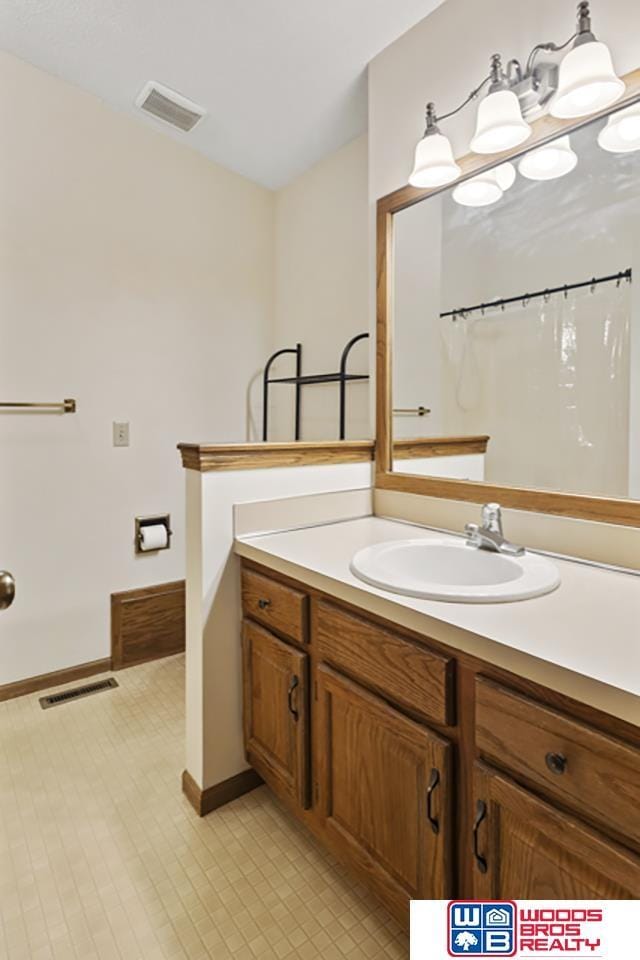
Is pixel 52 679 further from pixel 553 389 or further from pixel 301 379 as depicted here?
pixel 553 389

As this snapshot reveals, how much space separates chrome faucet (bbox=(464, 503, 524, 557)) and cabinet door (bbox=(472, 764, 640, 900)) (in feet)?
1.82

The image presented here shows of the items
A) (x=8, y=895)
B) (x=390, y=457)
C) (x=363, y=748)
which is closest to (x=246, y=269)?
(x=390, y=457)

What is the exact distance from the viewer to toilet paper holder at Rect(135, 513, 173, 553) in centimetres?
245

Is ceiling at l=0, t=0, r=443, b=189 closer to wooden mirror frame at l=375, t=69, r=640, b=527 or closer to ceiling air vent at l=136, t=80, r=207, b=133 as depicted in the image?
ceiling air vent at l=136, t=80, r=207, b=133

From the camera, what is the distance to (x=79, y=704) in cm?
213

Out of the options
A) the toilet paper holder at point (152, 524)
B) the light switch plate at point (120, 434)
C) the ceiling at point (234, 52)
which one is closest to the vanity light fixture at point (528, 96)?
the ceiling at point (234, 52)

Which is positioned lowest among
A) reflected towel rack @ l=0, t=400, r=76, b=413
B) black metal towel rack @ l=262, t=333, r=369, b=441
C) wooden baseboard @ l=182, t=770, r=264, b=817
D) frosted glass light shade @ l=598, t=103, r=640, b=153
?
wooden baseboard @ l=182, t=770, r=264, b=817

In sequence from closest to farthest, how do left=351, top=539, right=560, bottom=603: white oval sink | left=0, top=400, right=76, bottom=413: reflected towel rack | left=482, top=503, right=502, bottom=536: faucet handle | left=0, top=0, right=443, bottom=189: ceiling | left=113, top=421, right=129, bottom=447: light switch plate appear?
left=351, top=539, right=560, bottom=603: white oval sink → left=482, top=503, right=502, bottom=536: faucet handle → left=0, top=0, right=443, bottom=189: ceiling → left=0, top=400, right=76, bottom=413: reflected towel rack → left=113, top=421, right=129, bottom=447: light switch plate

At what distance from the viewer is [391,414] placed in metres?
1.82

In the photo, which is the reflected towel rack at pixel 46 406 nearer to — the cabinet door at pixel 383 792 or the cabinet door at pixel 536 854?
the cabinet door at pixel 383 792

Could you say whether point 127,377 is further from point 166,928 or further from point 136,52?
point 166,928

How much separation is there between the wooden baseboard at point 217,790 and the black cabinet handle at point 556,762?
1123 mm

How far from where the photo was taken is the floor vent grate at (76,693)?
2137 millimetres

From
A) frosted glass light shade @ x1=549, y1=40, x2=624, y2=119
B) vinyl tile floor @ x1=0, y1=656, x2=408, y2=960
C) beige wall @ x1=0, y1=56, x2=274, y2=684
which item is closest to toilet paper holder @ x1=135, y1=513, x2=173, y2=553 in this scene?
beige wall @ x1=0, y1=56, x2=274, y2=684
